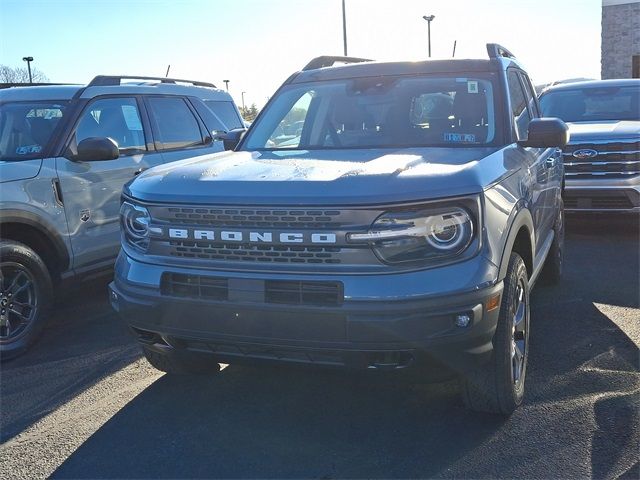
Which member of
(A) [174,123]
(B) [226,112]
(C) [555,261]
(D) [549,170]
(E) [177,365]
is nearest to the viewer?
(E) [177,365]

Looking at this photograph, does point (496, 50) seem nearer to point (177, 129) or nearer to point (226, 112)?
point (177, 129)

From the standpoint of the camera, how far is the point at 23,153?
5.15m

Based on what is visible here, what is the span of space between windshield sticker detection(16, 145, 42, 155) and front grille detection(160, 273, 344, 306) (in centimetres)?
265

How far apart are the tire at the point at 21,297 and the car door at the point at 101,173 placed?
1.62ft

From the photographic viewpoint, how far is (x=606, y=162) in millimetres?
8023

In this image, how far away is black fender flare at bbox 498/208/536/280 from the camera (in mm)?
3045

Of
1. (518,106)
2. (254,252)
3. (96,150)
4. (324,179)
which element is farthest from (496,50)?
(96,150)

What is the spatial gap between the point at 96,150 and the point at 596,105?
7.25 metres

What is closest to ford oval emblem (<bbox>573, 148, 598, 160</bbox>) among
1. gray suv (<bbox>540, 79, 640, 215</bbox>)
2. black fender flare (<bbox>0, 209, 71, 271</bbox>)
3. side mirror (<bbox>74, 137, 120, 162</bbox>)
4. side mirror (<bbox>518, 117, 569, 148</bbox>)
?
gray suv (<bbox>540, 79, 640, 215</bbox>)

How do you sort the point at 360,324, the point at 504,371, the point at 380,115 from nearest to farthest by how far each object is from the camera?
1. the point at 360,324
2. the point at 504,371
3. the point at 380,115

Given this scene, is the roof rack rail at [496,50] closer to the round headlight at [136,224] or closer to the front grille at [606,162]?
the round headlight at [136,224]

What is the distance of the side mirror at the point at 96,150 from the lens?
507 cm

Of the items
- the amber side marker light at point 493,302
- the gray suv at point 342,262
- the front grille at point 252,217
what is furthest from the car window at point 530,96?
the front grille at point 252,217

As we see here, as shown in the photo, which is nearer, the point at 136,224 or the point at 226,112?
the point at 136,224
